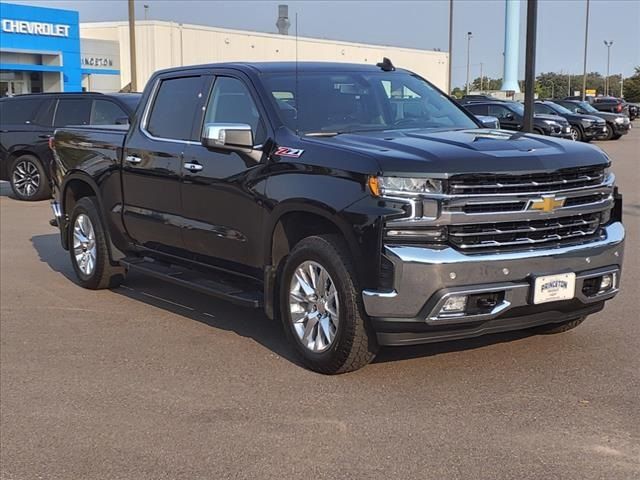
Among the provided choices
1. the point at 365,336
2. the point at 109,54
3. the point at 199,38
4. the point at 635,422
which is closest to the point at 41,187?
the point at 365,336

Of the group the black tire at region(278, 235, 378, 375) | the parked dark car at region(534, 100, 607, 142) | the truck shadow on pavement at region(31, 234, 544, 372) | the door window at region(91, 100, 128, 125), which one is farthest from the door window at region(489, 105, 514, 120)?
the black tire at region(278, 235, 378, 375)

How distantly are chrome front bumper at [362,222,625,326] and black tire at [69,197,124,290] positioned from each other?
3.64 metres

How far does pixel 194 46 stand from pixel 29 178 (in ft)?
122

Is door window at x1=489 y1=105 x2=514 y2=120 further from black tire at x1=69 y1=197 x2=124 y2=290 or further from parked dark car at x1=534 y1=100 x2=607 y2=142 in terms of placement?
black tire at x1=69 y1=197 x2=124 y2=290

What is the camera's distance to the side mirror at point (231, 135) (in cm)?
550

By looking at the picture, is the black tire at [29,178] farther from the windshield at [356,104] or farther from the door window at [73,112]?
the windshield at [356,104]

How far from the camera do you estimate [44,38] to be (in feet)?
133

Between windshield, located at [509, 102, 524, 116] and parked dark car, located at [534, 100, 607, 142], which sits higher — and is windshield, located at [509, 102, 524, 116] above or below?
above

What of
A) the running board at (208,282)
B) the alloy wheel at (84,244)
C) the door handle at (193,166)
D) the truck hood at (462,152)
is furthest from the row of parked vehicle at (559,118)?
the truck hood at (462,152)

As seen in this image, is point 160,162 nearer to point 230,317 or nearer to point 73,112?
point 230,317

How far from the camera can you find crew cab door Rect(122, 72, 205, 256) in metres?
6.40

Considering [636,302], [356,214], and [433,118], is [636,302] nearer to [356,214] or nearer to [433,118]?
[433,118]

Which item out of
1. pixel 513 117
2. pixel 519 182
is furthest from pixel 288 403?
pixel 513 117

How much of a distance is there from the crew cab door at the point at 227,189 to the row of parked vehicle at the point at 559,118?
16668 mm
